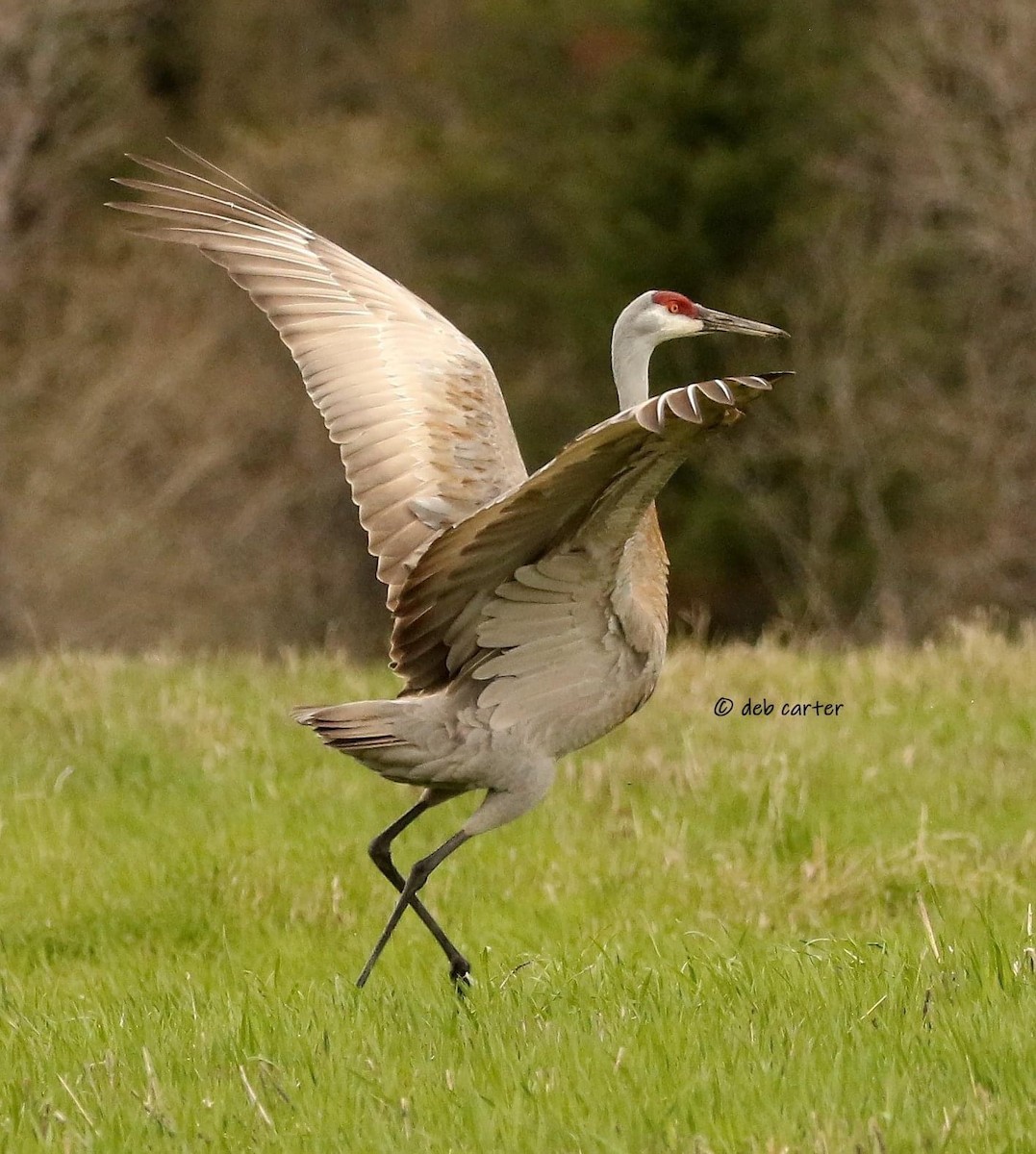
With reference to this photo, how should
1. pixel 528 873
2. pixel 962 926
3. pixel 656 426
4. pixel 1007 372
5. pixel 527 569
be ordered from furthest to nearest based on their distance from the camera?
pixel 1007 372 → pixel 528 873 → pixel 962 926 → pixel 527 569 → pixel 656 426

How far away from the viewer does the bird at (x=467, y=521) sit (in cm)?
438

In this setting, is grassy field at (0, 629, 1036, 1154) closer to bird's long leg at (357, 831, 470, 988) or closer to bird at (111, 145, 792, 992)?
bird's long leg at (357, 831, 470, 988)

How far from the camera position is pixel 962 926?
17.1ft

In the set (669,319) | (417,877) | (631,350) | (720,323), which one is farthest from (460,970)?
(720,323)

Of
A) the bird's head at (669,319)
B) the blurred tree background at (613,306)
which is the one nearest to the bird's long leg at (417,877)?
the bird's head at (669,319)

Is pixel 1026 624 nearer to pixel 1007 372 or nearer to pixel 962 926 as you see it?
pixel 962 926

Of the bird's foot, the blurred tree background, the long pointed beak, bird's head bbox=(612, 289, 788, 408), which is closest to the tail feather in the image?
the bird's foot

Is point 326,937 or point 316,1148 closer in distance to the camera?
point 316,1148

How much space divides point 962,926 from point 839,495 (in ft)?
64.2

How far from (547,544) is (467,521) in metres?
0.27

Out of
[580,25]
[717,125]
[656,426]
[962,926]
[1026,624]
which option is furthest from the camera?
[580,25]

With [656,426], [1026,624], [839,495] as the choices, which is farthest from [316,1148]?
[839,495]

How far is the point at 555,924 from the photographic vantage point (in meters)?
5.59

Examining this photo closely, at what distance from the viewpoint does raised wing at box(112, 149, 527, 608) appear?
566 cm
